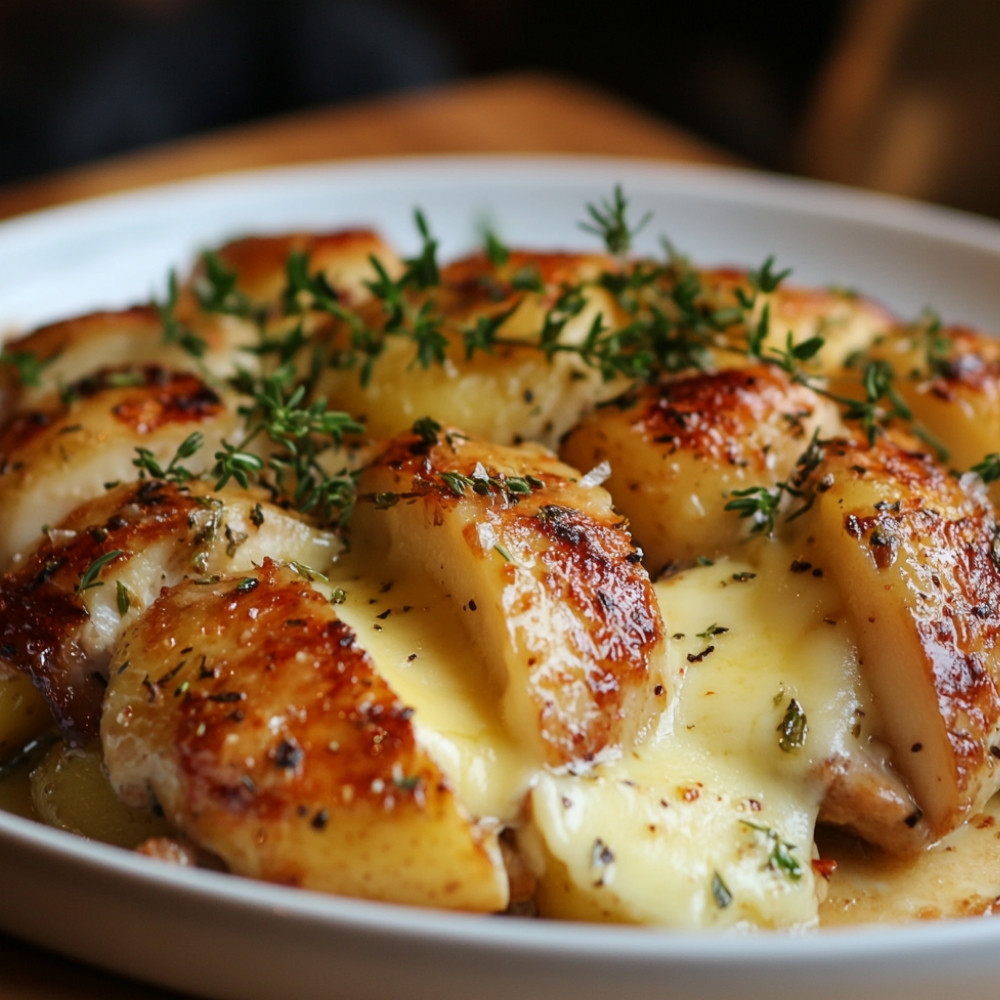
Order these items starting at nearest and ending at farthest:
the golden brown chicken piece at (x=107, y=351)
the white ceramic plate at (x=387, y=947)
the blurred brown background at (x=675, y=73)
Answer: the white ceramic plate at (x=387, y=947) → the golden brown chicken piece at (x=107, y=351) → the blurred brown background at (x=675, y=73)

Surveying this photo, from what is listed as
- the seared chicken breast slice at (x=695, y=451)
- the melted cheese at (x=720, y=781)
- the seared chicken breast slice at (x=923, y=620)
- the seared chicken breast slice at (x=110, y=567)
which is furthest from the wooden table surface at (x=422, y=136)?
the melted cheese at (x=720, y=781)

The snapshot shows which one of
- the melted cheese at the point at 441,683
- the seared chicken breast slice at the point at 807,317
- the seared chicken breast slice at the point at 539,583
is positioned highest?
the seared chicken breast slice at the point at 807,317

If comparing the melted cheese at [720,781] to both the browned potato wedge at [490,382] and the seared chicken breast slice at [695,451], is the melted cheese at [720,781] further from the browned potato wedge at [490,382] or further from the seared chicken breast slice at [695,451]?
the browned potato wedge at [490,382]

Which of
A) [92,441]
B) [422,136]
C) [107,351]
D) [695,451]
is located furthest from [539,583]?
[422,136]

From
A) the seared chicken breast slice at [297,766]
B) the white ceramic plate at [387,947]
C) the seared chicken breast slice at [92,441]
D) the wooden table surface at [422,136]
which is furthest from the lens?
the wooden table surface at [422,136]

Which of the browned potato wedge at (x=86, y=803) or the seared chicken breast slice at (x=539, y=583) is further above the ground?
the seared chicken breast slice at (x=539, y=583)

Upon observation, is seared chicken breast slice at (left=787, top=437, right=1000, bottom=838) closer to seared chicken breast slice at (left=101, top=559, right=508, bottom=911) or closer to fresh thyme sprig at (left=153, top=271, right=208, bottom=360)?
seared chicken breast slice at (left=101, top=559, right=508, bottom=911)

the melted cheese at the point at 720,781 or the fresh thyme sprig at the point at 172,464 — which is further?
the fresh thyme sprig at the point at 172,464

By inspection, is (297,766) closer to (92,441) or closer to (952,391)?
(92,441)
